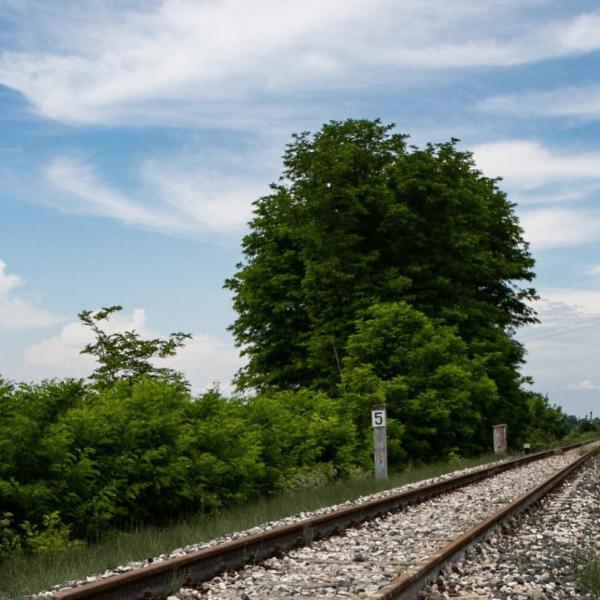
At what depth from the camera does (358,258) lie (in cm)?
3638

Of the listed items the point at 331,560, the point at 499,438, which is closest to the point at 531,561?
the point at 331,560

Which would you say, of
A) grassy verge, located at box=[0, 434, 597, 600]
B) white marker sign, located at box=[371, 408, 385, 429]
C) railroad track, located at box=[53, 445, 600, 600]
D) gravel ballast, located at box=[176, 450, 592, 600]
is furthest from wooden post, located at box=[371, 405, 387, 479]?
railroad track, located at box=[53, 445, 600, 600]

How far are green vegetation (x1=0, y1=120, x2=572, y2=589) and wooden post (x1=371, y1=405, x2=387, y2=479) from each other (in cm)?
80

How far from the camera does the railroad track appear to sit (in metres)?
6.95

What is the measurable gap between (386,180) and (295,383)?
9.71 metres

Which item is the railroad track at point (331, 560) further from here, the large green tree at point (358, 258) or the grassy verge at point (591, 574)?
the large green tree at point (358, 258)

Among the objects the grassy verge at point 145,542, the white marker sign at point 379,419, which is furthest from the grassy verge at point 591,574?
the white marker sign at point 379,419

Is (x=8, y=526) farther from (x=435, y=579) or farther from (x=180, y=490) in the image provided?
(x=435, y=579)

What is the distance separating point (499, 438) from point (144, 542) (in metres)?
27.1

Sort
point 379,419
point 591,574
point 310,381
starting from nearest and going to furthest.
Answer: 1. point 591,574
2. point 379,419
3. point 310,381

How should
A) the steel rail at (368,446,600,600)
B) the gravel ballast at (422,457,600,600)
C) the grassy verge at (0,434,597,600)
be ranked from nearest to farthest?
the steel rail at (368,446,600,600) < the gravel ballast at (422,457,600,600) < the grassy verge at (0,434,597,600)

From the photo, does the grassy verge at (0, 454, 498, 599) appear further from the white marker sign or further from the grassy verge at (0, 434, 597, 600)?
the white marker sign

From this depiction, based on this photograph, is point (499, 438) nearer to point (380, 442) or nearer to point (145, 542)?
point (380, 442)

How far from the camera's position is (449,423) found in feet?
94.6
